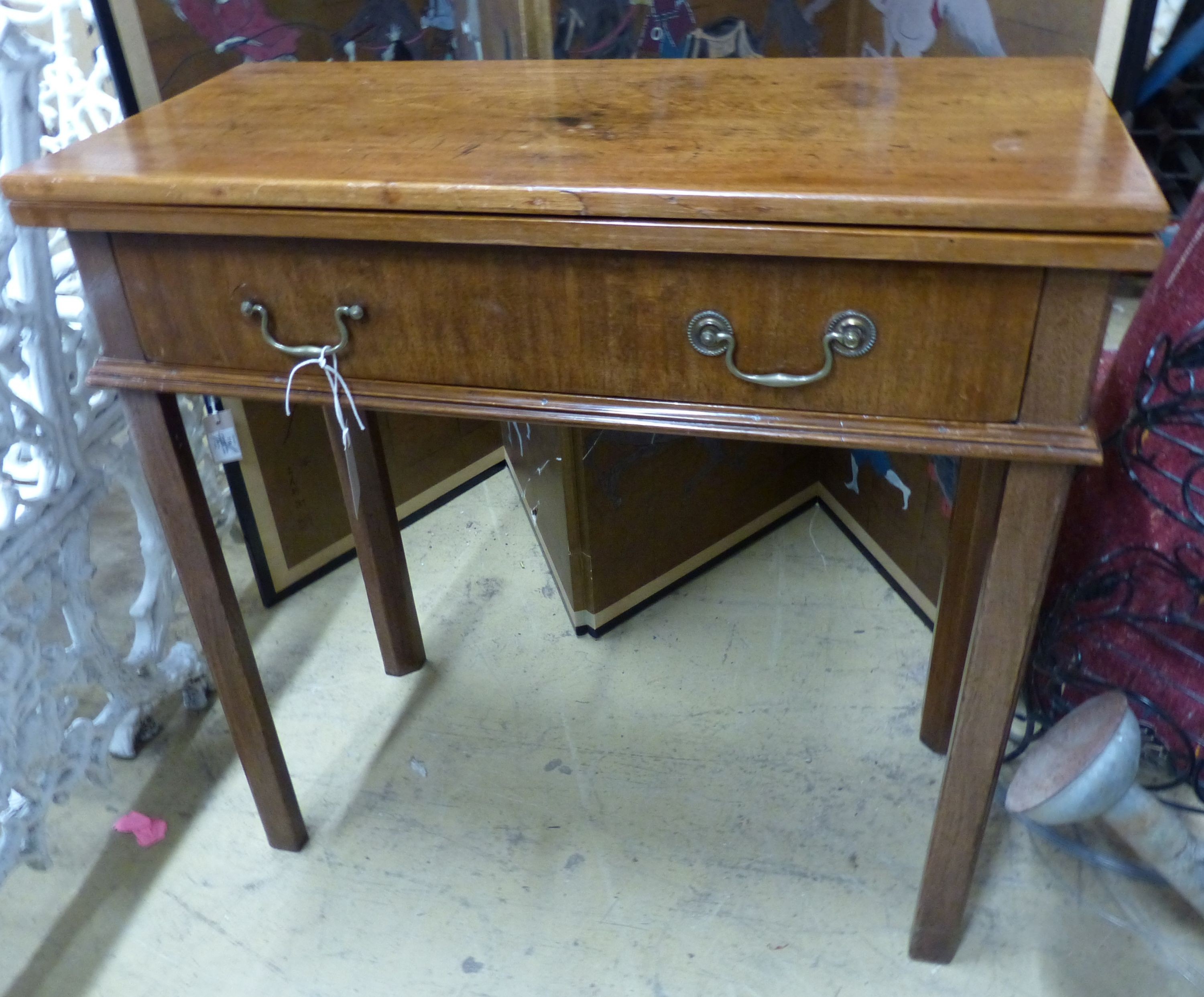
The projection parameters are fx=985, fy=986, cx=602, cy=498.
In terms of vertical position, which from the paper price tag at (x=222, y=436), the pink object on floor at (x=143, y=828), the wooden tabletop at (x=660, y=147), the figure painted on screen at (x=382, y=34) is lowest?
the pink object on floor at (x=143, y=828)

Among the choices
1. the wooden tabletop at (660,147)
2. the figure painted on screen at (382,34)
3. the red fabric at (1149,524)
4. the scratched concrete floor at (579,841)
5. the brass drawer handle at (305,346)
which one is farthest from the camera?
the figure painted on screen at (382,34)

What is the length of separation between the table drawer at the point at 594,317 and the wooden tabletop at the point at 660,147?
40 millimetres

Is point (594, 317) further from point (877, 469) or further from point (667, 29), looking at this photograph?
point (877, 469)

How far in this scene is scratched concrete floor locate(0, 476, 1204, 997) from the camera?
0.98 metres

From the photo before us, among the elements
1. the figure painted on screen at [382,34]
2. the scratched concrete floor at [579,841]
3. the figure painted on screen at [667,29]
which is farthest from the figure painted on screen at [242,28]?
the scratched concrete floor at [579,841]

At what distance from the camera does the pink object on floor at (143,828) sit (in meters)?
1.12

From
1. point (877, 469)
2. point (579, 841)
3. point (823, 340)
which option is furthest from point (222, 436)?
point (877, 469)

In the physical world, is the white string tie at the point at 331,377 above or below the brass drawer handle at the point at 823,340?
below

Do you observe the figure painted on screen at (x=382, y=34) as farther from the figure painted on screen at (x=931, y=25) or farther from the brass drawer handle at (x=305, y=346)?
the brass drawer handle at (x=305, y=346)

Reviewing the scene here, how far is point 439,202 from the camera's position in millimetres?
636

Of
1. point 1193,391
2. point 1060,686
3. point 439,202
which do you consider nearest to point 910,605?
point 1060,686

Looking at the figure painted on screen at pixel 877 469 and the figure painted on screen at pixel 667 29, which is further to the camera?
the figure painted on screen at pixel 877 469

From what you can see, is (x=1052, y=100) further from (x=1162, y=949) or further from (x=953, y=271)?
(x=1162, y=949)

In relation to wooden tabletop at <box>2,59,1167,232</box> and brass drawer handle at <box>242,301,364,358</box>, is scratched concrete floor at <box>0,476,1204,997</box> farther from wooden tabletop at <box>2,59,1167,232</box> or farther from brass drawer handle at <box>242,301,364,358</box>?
wooden tabletop at <box>2,59,1167,232</box>
